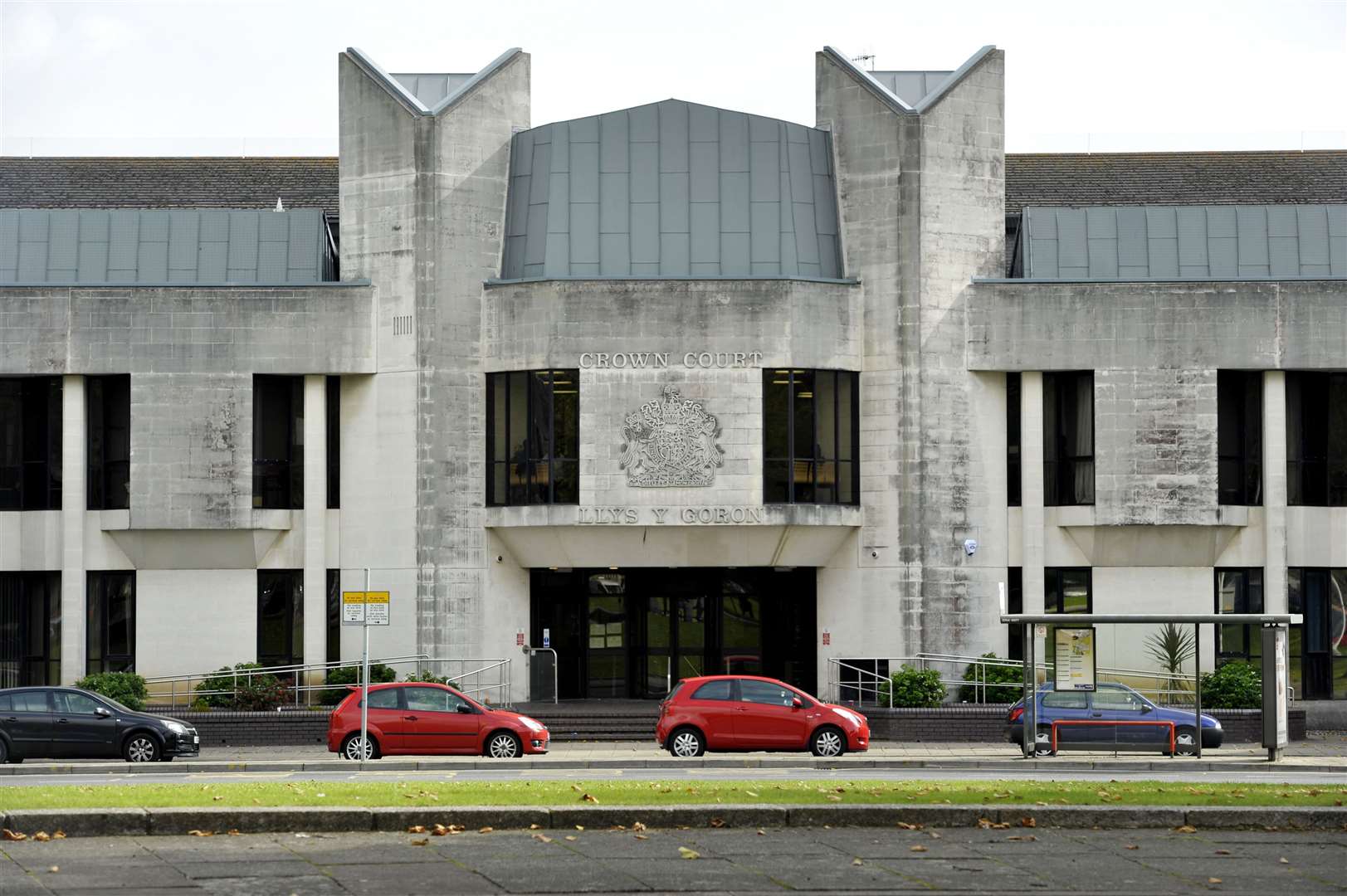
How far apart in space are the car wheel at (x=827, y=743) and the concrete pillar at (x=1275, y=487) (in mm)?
12762

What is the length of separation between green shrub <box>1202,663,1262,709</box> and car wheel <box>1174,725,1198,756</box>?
5.02m

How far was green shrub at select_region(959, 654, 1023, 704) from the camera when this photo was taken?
119 ft

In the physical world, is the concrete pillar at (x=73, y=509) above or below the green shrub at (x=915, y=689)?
above

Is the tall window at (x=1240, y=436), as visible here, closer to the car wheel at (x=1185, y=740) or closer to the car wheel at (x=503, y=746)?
the car wheel at (x=1185, y=740)

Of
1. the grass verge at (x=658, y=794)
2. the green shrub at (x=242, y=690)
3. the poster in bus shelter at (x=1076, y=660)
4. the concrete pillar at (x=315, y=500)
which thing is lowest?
the green shrub at (x=242, y=690)

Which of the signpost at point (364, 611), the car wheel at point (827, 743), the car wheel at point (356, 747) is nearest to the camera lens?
the signpost at point (364, 611)

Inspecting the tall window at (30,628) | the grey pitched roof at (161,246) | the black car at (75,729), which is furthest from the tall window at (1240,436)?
the tall window at (30,628)

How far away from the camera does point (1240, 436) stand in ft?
127

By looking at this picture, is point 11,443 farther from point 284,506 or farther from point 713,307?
point 713,307

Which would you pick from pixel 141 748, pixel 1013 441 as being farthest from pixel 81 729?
pixel 1013 441

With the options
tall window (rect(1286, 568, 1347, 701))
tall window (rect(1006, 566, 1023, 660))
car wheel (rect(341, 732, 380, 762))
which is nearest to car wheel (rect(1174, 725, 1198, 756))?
tall window (rect(1006, 566, 1023, 660))

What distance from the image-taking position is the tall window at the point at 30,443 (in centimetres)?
3853

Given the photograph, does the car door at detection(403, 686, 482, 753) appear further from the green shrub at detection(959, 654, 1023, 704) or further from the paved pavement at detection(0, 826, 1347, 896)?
the paved pavement at detection(0, 826, 1347, 896)

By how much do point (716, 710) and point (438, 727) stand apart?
176 inches
